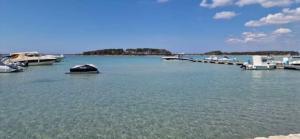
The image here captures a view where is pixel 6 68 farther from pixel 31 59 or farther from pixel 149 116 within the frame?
pixel 149 116

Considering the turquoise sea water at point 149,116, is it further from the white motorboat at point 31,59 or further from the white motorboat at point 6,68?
the white motorboat at point 31,59

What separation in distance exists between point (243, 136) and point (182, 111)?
16.0 feet

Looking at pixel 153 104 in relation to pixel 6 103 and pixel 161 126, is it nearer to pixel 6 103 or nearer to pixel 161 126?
pixel 161 126

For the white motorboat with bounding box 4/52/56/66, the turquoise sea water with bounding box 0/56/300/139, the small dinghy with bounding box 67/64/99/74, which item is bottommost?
the turquoise sea water with bounding box 0/56/300/139

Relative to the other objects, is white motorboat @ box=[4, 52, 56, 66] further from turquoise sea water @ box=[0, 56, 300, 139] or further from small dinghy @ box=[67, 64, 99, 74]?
turquoise sea water @ box=[0, 56, 300, 139]

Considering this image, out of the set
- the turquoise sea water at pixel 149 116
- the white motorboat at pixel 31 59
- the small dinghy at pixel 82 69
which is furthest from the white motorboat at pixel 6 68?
the turquoise sea water at pixel 149 116

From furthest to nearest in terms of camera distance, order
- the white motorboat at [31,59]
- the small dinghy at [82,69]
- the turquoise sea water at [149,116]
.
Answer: the white motorboat at [31,59]
the small dinghy at [82,69]
the turquoise sea water at [149,116]

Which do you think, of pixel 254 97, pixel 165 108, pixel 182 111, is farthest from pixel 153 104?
pixel 254 97

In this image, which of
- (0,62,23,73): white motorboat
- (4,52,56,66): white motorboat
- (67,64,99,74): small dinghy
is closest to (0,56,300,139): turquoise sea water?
(67,64,99,74): small dinghy

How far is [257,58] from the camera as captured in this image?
54.9 meters

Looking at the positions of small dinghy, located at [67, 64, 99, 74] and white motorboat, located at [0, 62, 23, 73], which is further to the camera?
white motorboat, located at [0, 62, 23, 73]

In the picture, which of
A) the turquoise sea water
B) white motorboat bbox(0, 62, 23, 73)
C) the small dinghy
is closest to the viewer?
the turquoise sea water

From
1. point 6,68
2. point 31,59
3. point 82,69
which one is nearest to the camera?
point 82,69

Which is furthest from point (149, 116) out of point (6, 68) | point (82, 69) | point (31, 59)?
point (31, 59)
